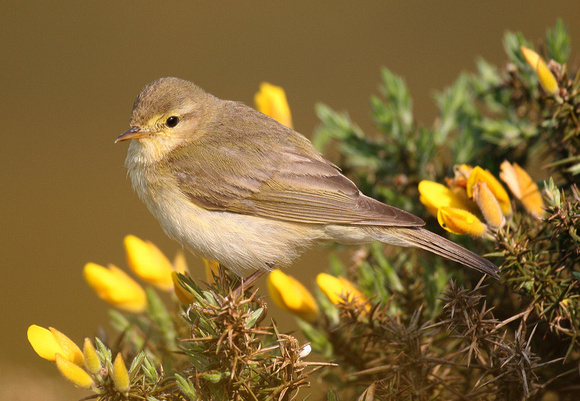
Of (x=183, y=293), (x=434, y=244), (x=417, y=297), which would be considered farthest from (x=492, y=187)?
(x=183, y=293)

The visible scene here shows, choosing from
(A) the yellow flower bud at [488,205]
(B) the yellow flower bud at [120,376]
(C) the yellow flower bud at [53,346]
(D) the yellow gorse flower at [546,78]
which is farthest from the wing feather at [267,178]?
(B) the yellow flower bud at [120,376]

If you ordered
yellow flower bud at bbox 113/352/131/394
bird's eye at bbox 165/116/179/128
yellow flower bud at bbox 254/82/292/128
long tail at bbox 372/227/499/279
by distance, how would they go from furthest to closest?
bird's eye at bbox 165/116/179/128, yellow flower bud at bbox 254/82/292/128, long tail at bbox 372/227/499/279, yellow flower bud at bbox 113/352/131/394

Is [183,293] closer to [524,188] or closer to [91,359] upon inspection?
[91,359]

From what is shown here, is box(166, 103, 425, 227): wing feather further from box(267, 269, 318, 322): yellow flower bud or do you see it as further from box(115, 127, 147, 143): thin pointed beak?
box(267, 269, 318, 322): yellow flower bud

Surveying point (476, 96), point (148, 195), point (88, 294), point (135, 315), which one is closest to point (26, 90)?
point (88, 294)

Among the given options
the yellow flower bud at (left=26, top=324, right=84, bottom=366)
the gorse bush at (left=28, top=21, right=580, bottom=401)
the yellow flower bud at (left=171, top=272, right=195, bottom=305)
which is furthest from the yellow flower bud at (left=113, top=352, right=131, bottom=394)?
the yellow flower bud at (left=171, top=272, right=195, bottom=305)

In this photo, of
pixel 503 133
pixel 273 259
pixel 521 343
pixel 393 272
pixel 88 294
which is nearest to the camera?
pixel 521 343

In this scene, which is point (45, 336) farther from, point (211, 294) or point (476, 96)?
point (476, 96)
